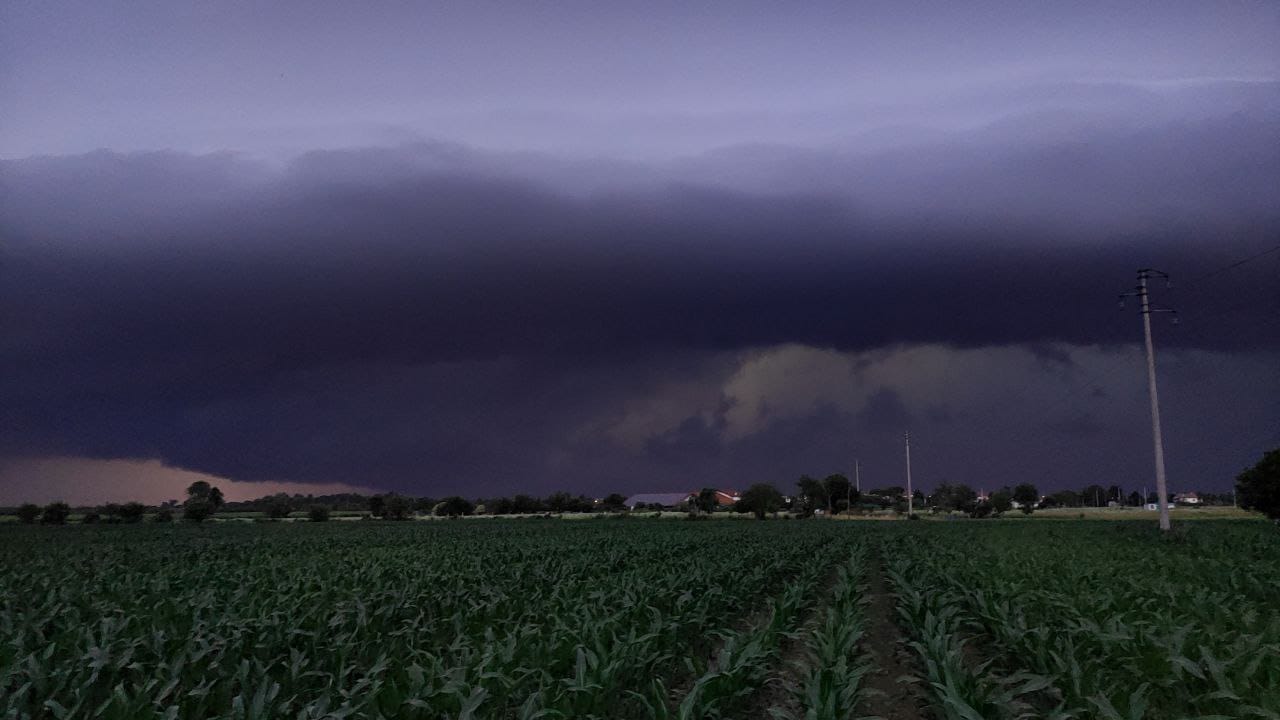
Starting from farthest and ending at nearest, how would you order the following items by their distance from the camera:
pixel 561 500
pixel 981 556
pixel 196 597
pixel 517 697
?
1. pixel 561 500
2. pixel 981 556
3. pixel 196 597
4. pixel 517 697

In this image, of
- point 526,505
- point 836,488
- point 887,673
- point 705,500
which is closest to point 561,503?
point 526,505

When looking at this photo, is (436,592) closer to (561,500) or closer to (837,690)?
(837,690)

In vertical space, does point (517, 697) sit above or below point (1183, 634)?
below

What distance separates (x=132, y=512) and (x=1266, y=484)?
448 ft

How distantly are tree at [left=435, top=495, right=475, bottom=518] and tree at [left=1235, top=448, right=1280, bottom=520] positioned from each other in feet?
389

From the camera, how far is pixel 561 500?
158m

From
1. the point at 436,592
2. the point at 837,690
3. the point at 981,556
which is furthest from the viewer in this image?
the point at 981,556

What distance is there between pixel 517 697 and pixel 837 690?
4107 millimetres

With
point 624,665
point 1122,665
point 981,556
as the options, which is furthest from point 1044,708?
point 981,556

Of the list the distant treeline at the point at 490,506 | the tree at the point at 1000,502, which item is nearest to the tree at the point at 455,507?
the distant treeline at the point at 490,506

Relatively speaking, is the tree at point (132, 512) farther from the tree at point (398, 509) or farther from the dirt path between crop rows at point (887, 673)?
the dirt path between crop rows at point (887, 673)

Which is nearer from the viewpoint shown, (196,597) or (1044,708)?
(1044,708)

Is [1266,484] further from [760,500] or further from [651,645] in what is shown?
[760,500]

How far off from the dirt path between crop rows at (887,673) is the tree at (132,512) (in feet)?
392
